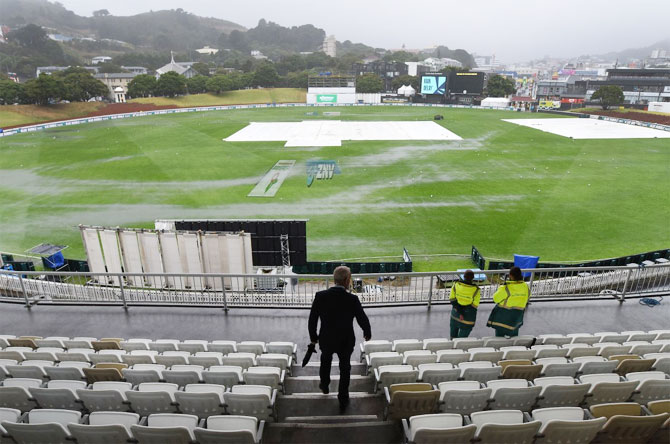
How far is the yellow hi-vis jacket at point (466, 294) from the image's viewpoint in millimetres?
7027

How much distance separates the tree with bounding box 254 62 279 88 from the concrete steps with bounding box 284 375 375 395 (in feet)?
413

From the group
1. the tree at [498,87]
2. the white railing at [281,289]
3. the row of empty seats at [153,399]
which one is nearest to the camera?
the row of empty seats at [153,399]

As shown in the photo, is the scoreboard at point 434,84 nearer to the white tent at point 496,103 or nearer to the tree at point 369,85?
the white tent at point 496,103

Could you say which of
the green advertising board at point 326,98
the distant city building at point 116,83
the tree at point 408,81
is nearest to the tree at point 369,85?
the tree at point 408,81

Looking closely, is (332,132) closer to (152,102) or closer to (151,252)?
(151,252)

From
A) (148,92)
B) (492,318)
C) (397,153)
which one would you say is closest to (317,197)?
(397,153)

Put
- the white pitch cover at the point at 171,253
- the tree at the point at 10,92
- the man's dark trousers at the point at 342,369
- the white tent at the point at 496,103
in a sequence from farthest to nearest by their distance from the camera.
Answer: the white tent at the point at 496,103 → the tree at the point at 10,92 → the white pitch cover at the point at 171,253 → the man's dark trousers at the point at 342,369

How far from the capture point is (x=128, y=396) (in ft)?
16.4

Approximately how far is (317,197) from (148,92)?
88.4 metres

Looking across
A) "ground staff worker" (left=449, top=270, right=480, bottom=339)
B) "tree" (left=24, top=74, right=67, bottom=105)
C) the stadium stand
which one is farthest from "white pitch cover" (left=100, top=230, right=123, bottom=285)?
"tree" (left=24, top=74, right=67, bottom=105)

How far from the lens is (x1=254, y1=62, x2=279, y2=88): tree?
12312 centimetres

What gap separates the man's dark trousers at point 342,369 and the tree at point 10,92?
302ft

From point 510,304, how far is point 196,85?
365 feet

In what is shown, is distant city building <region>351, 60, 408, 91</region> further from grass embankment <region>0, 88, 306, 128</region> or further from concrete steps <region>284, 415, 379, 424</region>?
concrete steps <region>284, 415, 379, 424</region>
